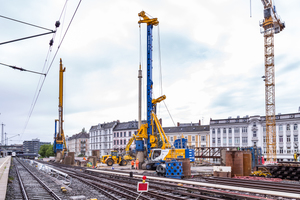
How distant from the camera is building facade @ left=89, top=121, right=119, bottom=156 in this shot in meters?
99.8

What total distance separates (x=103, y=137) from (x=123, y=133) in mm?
12310

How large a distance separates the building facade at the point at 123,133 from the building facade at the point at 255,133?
100ft

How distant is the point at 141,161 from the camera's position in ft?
108

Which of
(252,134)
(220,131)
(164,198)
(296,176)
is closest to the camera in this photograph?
(164,198)

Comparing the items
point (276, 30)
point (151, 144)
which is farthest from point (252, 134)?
point (151, 144)

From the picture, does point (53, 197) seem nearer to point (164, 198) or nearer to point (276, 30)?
point (164, 198)

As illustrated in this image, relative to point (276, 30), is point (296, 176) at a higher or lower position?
lower

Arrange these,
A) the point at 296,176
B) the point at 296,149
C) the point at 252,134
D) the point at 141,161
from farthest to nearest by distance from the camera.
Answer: the point at 252,134 → the point at 296,149 → the point at 141,161 → the point at 296,176

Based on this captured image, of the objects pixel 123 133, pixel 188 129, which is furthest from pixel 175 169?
pixel 123 133

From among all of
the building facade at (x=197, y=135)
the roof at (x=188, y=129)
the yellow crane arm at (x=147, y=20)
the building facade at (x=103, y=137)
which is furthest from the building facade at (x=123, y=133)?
the yellow crane arm at (x=147, y=20)

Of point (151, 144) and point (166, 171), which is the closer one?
point (166, 171)

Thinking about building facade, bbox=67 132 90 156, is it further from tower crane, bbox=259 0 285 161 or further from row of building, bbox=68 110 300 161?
tower crane, bbox=259 0 285 161

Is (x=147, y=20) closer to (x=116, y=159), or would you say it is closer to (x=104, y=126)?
(x=116, y=159)

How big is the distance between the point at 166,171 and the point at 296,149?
45296mm
